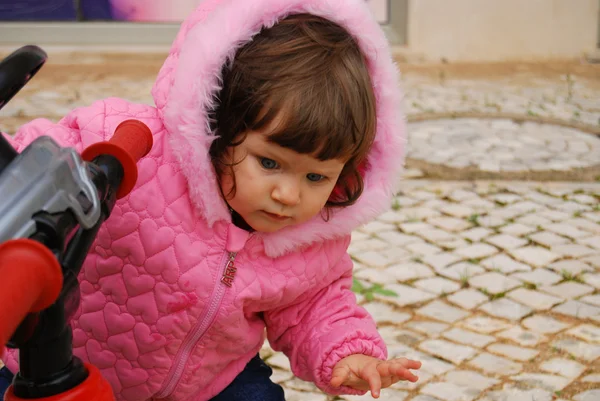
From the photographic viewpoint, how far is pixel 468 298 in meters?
3.62

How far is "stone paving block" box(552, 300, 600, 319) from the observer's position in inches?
136

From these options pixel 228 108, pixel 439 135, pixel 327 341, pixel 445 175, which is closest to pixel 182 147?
pixel 228 108

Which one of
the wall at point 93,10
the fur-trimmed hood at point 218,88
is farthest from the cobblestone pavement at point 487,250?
the wall at point 93,10

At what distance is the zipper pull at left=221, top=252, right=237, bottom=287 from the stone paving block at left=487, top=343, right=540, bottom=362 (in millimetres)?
1554

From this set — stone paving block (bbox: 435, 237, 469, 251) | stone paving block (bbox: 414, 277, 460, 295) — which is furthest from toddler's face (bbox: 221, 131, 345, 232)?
stone paving block (bbox: 435, 237, 469, 251)

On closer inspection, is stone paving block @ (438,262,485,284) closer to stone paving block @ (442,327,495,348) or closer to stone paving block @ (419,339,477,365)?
stone paving block @ (442,327,495,348)

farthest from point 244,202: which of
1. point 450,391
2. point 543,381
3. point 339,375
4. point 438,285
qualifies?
point 438,285

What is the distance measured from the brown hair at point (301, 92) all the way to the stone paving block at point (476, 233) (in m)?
2.47

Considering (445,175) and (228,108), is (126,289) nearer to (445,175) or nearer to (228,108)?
(228,108)

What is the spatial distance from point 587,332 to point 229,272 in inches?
73.6

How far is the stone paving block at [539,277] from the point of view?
3768 millimetres

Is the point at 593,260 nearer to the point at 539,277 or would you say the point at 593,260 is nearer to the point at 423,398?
the point at 539,277

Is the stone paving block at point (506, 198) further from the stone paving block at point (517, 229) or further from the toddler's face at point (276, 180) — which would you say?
the toddler's face at point (276, 180)

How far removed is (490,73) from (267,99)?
6.45 meters
